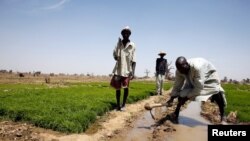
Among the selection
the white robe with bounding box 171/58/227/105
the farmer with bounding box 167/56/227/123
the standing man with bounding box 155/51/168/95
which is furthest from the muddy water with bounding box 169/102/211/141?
the standing man with bounding box 155/51/168/95

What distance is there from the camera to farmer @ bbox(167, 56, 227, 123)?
642 cm

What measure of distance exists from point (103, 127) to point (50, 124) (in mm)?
1202

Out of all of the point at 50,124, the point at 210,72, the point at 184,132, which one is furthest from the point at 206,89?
the point at 50,124

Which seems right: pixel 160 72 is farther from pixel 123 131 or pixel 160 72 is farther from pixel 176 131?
pixel 123 131

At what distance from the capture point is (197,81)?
6.50 meters

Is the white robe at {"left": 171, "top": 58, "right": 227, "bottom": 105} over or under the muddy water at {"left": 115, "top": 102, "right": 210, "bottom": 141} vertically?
over

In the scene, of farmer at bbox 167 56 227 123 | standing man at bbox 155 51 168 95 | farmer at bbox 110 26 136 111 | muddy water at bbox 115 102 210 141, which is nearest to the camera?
muddy water at bbox 115 102 210 141

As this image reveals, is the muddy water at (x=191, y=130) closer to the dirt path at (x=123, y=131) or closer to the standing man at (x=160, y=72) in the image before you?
the dirt path at (x=123, y=131)

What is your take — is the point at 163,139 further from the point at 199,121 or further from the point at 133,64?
the point at 133,64

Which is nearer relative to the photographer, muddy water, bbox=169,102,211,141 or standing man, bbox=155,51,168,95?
muddy water, bbox=169,102,211,141

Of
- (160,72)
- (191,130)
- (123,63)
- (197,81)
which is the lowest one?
(191,130)

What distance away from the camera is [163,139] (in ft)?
18.4

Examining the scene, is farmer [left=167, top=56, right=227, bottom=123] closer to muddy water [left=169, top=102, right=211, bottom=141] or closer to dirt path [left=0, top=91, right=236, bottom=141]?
muddy water [left=169, top=102, right=211, bottom=141]

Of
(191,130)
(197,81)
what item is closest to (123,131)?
(191,130)
